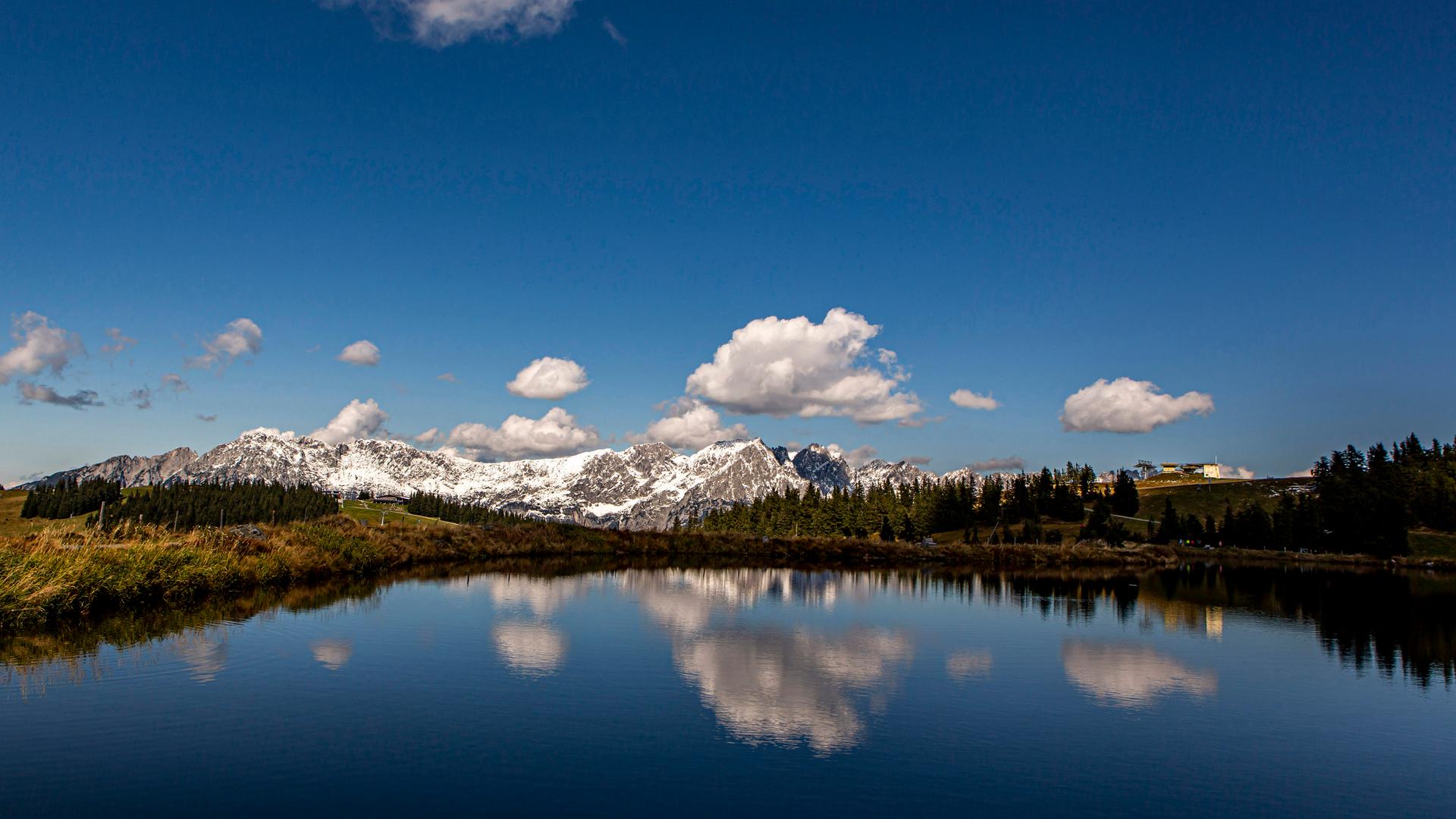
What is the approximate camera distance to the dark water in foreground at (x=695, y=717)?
13422 mm

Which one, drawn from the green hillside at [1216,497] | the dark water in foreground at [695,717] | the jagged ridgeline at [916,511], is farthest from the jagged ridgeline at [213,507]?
the green hillside at [1216,497]

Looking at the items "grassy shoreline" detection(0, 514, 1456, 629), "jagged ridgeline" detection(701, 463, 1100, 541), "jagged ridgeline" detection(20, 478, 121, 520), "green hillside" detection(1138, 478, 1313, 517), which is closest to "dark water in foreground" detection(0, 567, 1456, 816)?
"grassy shoreline" detection(0, 514, 1456, 629)

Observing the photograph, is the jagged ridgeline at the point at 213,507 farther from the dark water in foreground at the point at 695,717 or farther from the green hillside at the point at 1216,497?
the green hillside at the point at 1216,497

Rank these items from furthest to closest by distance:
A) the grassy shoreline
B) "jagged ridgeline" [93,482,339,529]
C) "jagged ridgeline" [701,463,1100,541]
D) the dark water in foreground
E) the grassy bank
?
1. "jagged ridgeline" [93,482,339,529]
2. "jagged ridgeline" [701,463,1100,541]
3. the grassy shoreline
4. the grassy bank
5. the dark water in foreground

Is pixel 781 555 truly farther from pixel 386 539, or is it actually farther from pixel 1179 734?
pixel 1179 734

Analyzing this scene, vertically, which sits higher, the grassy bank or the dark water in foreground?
the grassy bank

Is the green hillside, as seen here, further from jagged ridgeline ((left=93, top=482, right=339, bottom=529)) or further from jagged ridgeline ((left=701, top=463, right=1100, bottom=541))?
jagged ridgeline ((left=93, top=482, right=339, bottom=529))

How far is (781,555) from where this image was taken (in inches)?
3433

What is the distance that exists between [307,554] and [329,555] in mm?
2643

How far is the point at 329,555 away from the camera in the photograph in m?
46.2

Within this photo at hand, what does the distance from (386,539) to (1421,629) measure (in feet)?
201

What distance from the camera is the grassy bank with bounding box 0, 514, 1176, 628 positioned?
26109 millimetres

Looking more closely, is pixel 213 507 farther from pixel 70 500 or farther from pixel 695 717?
pixel 695 717

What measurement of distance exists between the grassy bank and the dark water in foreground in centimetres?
223
